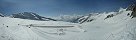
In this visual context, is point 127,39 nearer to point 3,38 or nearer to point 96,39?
point 96,39

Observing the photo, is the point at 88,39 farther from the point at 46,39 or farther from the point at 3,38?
the point at 3,38

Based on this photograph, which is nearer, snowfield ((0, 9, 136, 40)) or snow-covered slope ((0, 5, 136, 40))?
snowfield ((0, 9, 136, 40))

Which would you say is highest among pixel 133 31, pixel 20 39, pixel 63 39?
pixel 133 31

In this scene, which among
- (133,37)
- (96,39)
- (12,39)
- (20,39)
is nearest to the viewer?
(133,37)

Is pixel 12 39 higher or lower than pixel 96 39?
higher

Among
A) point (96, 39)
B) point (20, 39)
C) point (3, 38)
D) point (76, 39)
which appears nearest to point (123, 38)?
point (96, 39)

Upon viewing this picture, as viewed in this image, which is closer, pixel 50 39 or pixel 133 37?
pixel 133 37

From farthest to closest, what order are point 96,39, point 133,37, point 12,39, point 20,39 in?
point 96,39, point 20,39, point 12,39, point 133,37

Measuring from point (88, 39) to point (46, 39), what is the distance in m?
6.36

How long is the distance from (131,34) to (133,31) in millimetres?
928

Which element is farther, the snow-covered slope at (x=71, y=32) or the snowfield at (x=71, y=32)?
the snow-covered slope at (x=71, y=32)

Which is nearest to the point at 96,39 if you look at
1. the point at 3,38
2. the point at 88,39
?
the point at 88,39

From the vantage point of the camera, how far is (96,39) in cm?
2550

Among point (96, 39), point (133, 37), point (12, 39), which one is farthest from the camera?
point (96, 39)
